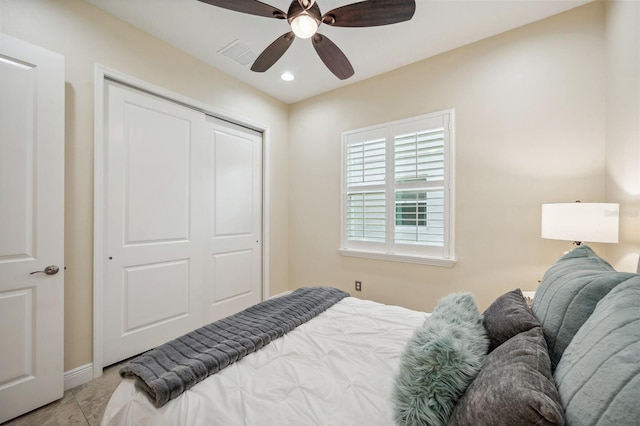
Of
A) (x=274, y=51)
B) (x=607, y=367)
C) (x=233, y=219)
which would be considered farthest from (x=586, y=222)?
(x=233, y=219)

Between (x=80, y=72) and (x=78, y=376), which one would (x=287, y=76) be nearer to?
(x=80, y=72)

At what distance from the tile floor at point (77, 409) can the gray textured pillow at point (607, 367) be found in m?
2.38

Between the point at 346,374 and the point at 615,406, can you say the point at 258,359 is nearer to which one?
the point at 346,374

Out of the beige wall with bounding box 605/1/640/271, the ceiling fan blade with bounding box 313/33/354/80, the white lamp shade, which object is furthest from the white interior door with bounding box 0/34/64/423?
the beige wall with bounding box 605/1/640/271

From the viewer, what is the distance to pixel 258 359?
1257 mm

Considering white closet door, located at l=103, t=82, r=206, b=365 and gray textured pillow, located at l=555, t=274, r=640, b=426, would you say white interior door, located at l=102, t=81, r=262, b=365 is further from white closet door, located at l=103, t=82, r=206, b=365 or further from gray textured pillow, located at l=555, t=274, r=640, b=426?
gray textured pillow, located at l=555, t=274, r=640, b=426

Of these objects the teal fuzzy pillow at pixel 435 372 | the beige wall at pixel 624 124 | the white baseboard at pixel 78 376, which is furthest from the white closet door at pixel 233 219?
the beige wall at pixel 624 124

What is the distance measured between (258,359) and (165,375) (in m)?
0.39

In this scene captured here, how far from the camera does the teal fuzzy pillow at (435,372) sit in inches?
31.6

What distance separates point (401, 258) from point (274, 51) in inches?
90.0

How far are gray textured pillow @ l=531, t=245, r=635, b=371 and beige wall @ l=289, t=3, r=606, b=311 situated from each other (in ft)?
4.48

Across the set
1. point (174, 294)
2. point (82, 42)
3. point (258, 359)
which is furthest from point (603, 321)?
point (82, 42)

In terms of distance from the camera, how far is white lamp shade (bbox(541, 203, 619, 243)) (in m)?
1.65

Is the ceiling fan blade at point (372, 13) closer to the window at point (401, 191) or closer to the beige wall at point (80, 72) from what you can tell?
the window at point (401, 191)
